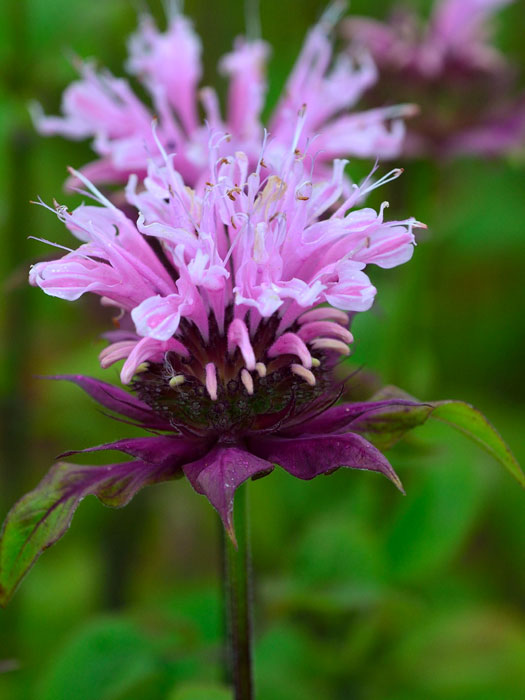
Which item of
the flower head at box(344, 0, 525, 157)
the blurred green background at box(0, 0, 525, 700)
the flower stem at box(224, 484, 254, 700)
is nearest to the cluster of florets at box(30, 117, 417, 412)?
the flower stem at box(224, 484, 254, 700)

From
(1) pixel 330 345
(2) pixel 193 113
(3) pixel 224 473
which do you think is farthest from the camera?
(2) pixel 193 113

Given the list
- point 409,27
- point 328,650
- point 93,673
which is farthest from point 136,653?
point 409,27

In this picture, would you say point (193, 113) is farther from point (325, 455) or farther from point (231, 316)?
point (325, 455)

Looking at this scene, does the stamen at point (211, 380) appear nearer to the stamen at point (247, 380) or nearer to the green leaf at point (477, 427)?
the stamen at point (247, 380)

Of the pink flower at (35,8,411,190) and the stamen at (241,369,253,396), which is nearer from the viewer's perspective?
the stamen at (241,369,253,396)

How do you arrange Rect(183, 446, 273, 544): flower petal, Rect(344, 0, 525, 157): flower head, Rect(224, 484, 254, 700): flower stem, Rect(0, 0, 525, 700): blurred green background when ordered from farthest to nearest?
1. Rect(344, 0, 525, 157): flower head
2. Rect(0, 0, 525, 700): blurred green background
3. Rect(224, 484, 254, 700): flower stem
4. Rect(183, 446, 273, 544): flower petal

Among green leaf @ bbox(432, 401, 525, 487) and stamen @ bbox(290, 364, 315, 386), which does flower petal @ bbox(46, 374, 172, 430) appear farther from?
green leaf @ bbox(432, 401, 525, 487)

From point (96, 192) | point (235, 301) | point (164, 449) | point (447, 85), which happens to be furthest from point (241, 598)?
point (447, 85)

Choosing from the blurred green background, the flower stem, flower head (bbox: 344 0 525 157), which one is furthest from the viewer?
flower head (bbox: 344 0 525 157)
